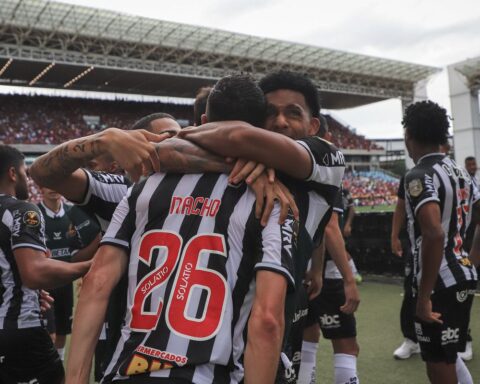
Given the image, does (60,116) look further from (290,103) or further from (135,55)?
(290,103)

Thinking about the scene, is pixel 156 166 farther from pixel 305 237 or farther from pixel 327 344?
pixel 327 344

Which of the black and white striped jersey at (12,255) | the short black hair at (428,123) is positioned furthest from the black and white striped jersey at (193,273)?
the short black hair at (428,123)

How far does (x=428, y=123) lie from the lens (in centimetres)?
311

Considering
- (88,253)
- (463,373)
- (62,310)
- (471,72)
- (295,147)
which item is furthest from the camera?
(471,72)

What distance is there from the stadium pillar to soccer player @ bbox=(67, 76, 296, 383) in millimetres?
39038

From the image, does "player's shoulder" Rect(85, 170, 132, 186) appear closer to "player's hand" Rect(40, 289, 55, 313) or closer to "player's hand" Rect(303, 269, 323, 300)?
"player's hand" Rect(40, 289, 55, 313)

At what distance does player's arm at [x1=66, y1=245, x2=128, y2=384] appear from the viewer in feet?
4.60

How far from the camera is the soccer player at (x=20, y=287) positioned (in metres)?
2.66

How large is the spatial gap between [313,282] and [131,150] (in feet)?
6.82

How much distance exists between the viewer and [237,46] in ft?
120

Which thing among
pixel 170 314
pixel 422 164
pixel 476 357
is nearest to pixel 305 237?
pixel 170 314

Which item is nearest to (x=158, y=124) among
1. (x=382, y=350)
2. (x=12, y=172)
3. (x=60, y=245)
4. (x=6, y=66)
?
(x=12, y=172)

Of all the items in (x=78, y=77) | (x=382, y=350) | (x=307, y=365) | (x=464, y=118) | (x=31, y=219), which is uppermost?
(x=78, y=77)

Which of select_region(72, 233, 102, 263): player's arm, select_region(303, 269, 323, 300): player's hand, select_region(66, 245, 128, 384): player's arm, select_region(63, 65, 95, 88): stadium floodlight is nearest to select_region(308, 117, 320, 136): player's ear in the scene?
select_region(66, 245, 128, 384): player's arm
